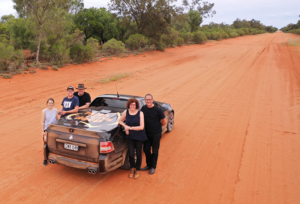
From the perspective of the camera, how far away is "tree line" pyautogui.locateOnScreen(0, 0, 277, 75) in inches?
684

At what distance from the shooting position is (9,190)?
4633 millimetres

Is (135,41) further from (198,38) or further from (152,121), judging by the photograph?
(152,121)

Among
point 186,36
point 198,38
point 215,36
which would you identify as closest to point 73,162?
point 186,36

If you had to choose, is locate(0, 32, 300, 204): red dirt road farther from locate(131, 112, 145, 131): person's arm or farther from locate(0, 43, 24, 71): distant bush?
locate(0, 43, 24, 71): distant bush

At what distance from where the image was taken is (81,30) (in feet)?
96.7

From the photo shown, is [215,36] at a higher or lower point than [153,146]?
higher

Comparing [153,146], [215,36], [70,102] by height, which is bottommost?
[153,146]

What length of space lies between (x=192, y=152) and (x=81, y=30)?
26.9 m

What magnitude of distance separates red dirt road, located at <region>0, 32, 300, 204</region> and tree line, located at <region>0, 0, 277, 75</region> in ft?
15.5

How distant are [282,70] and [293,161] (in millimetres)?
16187

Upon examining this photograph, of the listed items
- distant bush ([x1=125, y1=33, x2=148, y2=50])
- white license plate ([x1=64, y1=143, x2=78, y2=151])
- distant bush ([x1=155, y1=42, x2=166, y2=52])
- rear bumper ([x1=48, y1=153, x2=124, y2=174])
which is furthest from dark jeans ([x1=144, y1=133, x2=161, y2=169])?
distant bush ([x1=155, y1=42, x2=166, y2=52])

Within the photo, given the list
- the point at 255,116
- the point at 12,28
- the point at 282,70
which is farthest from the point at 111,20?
the point at 255,116

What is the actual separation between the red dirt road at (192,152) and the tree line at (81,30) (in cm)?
471

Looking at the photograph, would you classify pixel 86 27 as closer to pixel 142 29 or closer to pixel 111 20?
pixel 111 20
